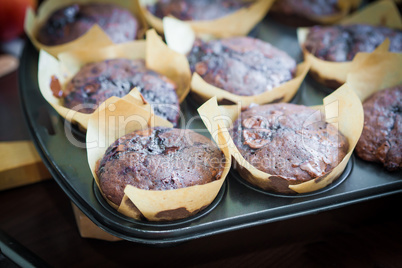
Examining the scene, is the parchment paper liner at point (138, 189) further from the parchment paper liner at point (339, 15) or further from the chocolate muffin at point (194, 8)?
the parchment paper liner at point (339, 15)

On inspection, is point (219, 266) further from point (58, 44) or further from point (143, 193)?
point (58, 44)

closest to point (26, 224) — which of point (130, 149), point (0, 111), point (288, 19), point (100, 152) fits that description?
point (100, 152)

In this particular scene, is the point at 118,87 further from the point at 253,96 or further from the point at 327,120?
the point at 327,120

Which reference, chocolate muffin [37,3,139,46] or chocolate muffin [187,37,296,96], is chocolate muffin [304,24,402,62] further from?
chocolate muffin [37,3,139,46]

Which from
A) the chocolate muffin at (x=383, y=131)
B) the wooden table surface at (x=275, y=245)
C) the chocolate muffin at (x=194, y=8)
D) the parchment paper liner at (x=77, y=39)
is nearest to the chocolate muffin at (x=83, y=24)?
the parchment paper liner at (x=77, y=39)

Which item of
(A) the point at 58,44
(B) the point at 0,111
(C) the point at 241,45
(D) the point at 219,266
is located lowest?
(B) the point at 0,111

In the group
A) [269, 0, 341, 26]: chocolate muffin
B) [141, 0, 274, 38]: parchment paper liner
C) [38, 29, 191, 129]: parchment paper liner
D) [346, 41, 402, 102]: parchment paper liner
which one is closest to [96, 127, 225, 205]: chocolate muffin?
[38, 29, 191, 129]: parchment paper liner

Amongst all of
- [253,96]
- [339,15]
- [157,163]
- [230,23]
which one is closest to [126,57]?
[230,23]
